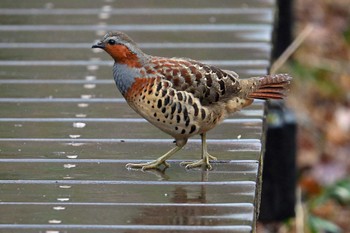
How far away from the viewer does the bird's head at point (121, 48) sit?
5105 mm

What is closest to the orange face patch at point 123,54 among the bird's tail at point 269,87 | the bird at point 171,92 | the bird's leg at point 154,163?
the bird at point 171,92

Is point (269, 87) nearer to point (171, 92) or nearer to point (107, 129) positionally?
point (171, 92)

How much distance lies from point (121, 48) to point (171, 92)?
312 mm

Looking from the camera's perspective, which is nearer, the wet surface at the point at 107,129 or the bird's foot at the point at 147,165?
the wet surface at the point at 107,129

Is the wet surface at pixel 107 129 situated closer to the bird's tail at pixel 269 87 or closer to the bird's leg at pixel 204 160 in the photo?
the bird's leg at pixel 204 160

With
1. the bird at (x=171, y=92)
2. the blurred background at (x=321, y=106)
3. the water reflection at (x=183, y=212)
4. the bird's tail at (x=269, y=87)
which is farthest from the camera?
the blurred background at (x=321, y=106)

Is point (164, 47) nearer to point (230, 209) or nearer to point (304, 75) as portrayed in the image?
point (230, 209)

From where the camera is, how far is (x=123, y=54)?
513 cm

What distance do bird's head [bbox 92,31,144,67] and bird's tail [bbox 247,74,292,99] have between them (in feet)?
1.90

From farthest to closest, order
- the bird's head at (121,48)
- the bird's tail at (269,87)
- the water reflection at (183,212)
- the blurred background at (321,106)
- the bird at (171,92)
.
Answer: the blurred background at (321,106) < the bird's tail at (269,87) < the bird's head at (121,48) < the bird at (171,92) < the water reflection at (183,212)

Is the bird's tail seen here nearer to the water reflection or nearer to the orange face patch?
the orange face patch

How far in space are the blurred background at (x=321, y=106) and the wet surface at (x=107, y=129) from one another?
4.12 ft

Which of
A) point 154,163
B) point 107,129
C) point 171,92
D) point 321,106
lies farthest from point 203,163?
point 321,106

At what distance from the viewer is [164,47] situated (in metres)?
7.07
